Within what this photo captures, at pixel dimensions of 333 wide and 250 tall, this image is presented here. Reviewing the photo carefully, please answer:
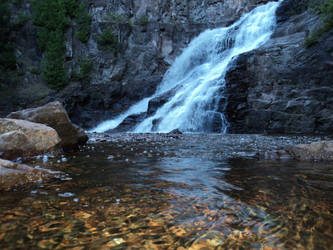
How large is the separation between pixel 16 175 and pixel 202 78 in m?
16.5

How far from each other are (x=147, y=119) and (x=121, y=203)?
590 inches

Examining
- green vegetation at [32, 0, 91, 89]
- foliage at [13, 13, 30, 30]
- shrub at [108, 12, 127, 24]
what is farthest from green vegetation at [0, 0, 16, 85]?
shrub at [108, 12, 127, 24]

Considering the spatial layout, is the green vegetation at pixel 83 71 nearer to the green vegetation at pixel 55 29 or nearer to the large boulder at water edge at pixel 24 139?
the green vegetation at pixel 55 29

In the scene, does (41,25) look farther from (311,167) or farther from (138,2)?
(311,167)

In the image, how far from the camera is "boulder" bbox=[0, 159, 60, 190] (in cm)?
321

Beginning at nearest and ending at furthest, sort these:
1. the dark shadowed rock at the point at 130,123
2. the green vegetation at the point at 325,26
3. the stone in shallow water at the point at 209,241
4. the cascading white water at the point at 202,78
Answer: the stone in shallow water at the point at 209,241 < the green vegetation at the point at 325,26 < the cascading white water at the point at 202,78 < the dark shadowed rock at the point at 130,123

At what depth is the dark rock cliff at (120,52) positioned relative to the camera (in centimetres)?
2490

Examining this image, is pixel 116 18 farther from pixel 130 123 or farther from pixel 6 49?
pixel 130 123

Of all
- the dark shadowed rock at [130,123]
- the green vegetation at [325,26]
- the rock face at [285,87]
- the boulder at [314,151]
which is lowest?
the dark shadowed rock at [130,123]

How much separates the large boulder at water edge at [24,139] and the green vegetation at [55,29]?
878 inches

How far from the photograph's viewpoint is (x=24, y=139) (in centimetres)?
532

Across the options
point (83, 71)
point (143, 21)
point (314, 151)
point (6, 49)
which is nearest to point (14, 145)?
point (314, 151)

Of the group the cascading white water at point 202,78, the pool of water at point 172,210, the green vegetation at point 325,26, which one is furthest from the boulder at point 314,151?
the green vegetation at point 325,26

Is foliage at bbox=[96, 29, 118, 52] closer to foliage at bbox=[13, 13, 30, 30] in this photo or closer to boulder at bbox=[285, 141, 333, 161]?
foliage at bbox=[13, 13, 30, 30]
